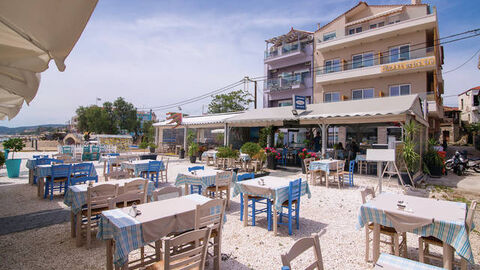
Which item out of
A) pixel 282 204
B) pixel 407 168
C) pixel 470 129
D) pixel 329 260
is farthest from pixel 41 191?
pixel 470 129

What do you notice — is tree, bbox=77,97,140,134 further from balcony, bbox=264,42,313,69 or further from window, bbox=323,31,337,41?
window, bbox=323,31,337,41

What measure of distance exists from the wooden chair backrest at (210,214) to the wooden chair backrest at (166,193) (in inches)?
31.6

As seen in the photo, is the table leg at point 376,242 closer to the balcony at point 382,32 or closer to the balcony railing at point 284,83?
the balcony at point 382,32

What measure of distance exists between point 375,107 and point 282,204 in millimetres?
8362

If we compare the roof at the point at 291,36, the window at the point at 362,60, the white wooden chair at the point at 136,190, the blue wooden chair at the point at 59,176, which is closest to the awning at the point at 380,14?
the window at the point at 362,60

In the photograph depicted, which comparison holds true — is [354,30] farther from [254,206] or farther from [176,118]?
[254,206]

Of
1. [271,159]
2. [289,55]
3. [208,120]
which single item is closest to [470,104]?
[289,55]

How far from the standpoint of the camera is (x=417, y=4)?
701 inches

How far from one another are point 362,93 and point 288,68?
8.07 metres

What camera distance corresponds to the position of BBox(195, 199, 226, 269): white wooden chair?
288 cm

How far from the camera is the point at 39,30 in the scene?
1.78 metres

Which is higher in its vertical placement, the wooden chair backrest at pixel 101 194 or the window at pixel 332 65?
the window at pixel 332 65

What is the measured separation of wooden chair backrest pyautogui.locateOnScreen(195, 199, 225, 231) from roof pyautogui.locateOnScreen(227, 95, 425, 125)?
845 centimetres

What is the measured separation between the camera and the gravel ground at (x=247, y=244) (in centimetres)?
331
